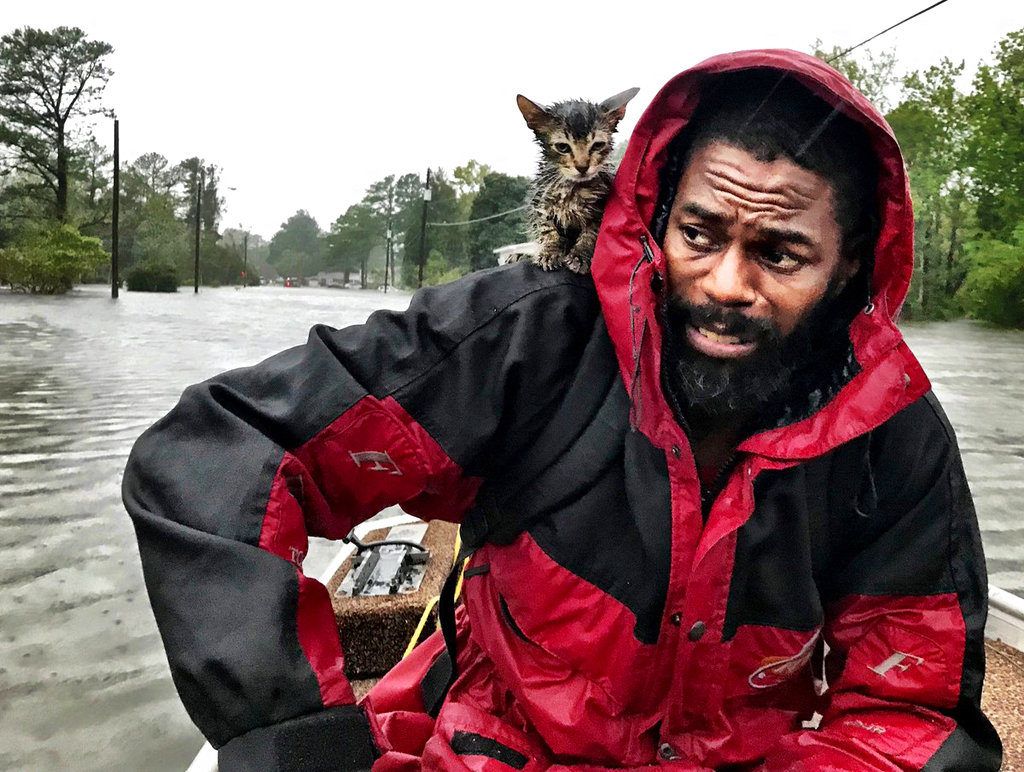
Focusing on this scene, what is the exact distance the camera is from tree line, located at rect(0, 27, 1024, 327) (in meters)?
3.79

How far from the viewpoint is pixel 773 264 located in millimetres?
1072

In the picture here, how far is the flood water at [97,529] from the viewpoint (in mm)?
2391

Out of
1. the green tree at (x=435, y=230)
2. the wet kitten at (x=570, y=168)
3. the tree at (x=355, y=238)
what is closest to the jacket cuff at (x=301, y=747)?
the wet kitten at (x=570, y=168)

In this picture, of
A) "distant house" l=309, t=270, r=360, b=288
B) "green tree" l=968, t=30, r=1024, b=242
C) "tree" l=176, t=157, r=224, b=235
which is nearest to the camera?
"green tree" l=968, t=30, r=1024, b=242

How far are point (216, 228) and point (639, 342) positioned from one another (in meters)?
40.5

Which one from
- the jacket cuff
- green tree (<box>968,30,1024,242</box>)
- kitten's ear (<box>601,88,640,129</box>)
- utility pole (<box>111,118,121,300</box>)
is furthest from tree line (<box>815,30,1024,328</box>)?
utility pole (<box>111,118,121,300</box>)

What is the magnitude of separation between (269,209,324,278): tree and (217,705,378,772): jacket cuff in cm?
6119

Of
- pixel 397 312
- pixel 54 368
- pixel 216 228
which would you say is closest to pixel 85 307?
pixel 54 368

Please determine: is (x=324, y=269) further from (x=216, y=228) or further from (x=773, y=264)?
(x=773, y=264)

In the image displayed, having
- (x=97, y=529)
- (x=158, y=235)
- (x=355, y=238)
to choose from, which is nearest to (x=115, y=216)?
(x=158, y=235)

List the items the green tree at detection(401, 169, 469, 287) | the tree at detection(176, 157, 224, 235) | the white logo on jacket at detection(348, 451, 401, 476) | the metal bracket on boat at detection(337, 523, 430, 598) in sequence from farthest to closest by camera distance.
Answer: the tree at detection(176, 157, 224, 235) < the green tree at detection(401, 169, 469, 287) < the metal bracket on boat at detection(337, 523, 430, 598) < the white logo on jacket at detection(348, 451, 401, 476)

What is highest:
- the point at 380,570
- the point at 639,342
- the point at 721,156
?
the point at 721,156

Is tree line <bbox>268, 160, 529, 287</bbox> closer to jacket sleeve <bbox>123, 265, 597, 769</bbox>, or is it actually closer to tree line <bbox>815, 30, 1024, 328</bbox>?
jacket sleeve <bbox>123, 265, 597, 769</bbox>

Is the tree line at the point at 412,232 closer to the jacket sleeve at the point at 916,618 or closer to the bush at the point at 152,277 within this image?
the jacket sleeve at the point at 916,618
